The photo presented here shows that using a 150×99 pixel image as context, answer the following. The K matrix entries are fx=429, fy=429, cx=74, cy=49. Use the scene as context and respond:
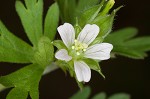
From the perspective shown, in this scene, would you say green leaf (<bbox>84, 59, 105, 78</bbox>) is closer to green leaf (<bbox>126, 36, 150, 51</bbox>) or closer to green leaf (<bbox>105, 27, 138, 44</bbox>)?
green leaf (<bbox>105, 27, 138, 44</bbox>)

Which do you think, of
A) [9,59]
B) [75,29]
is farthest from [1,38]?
[75,29]

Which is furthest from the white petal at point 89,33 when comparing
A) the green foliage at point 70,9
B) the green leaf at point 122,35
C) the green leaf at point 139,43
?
the green leaf at point 139,43

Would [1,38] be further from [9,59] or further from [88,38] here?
[88,38]

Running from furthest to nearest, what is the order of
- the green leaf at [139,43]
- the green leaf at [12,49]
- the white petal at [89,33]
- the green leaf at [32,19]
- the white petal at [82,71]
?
the green leaf at [139,43] → the green leaf at [32,19] → the green leaf at [12,49] → the white petal at [89,33] → the white petal at [82,71]

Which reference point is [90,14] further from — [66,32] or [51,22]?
[51,22]

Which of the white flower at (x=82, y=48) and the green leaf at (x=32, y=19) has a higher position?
the green leaf at (x=32, y=19)

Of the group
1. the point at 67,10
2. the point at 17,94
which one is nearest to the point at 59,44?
the point at 17,94

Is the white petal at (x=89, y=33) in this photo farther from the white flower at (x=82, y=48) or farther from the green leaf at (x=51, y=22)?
the green leaf at (x=51, y=22)

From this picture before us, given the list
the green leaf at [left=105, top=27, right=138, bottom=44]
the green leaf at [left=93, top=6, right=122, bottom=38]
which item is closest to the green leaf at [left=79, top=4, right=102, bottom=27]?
the green leaf at [left=93, top=6, right=122, bottom=38]

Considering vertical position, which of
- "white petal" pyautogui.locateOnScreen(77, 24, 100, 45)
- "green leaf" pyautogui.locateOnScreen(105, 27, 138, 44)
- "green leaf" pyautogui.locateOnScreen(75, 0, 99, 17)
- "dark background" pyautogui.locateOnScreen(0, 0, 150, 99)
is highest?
"green leaf" pyautogui.locateOnScreen(75, 0, 99, 17)
